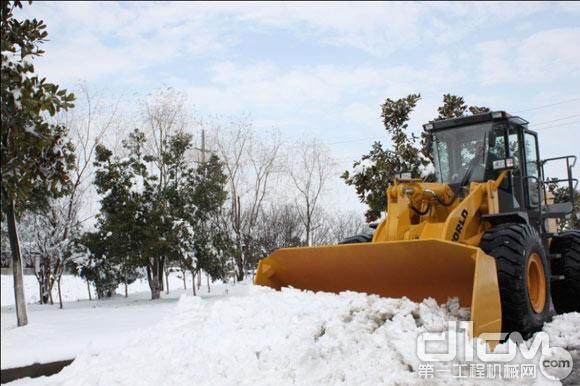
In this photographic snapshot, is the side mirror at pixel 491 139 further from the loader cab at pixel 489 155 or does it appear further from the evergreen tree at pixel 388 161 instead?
the evergreen tree at pixel 388 161

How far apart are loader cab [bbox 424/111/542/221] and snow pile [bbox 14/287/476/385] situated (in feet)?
7.28

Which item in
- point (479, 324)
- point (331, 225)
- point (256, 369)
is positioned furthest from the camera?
point (331, 225)

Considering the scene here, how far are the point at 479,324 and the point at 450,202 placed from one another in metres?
2.38

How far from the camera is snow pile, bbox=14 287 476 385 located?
173 inches

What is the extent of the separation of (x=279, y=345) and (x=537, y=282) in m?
3.49

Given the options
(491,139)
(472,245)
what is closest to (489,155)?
(491,139)

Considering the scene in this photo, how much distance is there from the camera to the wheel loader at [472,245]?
5523mm

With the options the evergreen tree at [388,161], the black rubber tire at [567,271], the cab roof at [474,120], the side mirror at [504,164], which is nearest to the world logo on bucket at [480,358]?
the side mirror at [504,164]

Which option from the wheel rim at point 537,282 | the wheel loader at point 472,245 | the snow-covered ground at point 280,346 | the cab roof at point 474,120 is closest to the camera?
the snow-covered ground at point 280,346

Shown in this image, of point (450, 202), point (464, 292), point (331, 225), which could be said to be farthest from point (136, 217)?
point (331, 225)

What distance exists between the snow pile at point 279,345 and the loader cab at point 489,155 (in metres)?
2.22

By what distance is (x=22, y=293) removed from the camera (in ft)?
34.4

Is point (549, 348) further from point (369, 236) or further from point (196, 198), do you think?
point (196, 198)

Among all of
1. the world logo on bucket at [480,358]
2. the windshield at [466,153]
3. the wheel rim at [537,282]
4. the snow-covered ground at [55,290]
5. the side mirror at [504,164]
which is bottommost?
the snow-covered ground at [55,290]
